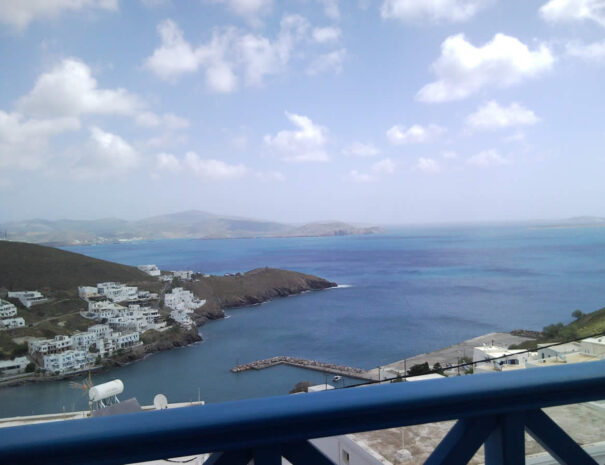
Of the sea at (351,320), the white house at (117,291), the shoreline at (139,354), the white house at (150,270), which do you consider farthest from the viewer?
the white house at (150,270)

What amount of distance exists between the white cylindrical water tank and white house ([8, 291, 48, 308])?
12214 mm

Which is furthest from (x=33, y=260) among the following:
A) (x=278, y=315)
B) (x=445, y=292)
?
(x=445, y=292)

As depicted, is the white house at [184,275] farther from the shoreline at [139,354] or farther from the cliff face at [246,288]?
the shoreline at [139,354]

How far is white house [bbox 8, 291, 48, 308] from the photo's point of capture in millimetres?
12520

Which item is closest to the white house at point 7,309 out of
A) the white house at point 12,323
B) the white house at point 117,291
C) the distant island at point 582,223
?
the white house at point 12,323

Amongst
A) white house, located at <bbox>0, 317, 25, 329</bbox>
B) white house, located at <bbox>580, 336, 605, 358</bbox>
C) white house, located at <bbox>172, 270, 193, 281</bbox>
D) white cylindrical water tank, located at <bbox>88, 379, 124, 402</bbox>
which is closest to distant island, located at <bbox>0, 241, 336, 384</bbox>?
white house, located at <bbox>0, 317, 25, 329</bbox>

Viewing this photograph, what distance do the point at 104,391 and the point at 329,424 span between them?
2.47 m

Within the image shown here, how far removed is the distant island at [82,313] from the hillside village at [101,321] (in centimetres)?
3

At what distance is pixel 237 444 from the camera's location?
503 millimetres

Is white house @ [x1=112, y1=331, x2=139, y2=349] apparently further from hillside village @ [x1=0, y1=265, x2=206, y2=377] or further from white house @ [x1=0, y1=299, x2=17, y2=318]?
white house @ [x1=0, y1=299, x2=17, y2=318]

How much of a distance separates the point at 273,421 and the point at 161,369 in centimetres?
1633

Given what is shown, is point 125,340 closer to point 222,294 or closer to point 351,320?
point 351,320

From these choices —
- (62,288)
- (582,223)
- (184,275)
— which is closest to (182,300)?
(184,275)

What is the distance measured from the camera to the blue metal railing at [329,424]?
462 millimetres
